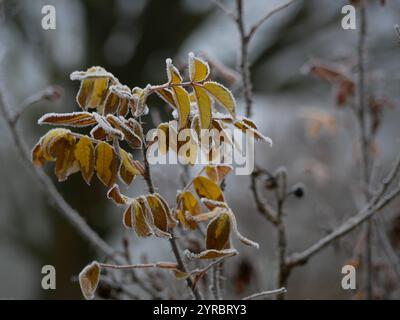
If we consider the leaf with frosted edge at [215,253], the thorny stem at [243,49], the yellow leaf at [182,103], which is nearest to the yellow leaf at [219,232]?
the leaf with frosted edge at [215,253]

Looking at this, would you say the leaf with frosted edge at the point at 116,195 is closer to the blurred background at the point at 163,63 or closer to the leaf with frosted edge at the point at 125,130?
the leaf with frosted edge at the point at 125,130

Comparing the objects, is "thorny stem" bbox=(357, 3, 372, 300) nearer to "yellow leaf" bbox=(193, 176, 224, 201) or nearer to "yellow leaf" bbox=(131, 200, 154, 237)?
"yellow leaf" bbox=(193, 176, 224, 201)

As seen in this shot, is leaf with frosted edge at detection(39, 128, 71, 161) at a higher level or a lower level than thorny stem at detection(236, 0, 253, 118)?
lower

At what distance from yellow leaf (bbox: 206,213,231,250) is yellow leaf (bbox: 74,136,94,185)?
0.52 feet

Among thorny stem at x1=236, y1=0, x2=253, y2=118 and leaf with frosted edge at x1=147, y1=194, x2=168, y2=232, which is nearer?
leaf with frosted edge at x1=147, y1=194, x2=168, y2=232

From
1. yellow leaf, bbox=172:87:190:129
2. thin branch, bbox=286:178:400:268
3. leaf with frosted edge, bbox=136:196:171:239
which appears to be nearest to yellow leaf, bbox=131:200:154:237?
leaf with frosted edge, bbox=136:196:171:239

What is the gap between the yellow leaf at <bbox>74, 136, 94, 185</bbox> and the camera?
70cm

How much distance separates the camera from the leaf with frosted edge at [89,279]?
73 centimetres

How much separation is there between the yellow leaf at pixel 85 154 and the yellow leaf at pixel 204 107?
14 centimetres

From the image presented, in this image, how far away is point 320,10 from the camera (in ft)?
10.9

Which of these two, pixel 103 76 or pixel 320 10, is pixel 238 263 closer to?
pixel 103 76

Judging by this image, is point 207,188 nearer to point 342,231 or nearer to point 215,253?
point 215,253

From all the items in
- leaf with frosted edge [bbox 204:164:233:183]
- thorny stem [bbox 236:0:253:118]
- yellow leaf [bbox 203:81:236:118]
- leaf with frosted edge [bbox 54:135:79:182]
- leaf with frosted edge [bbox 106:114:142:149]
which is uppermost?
thorny stem [bbox 236:0:253:118]
